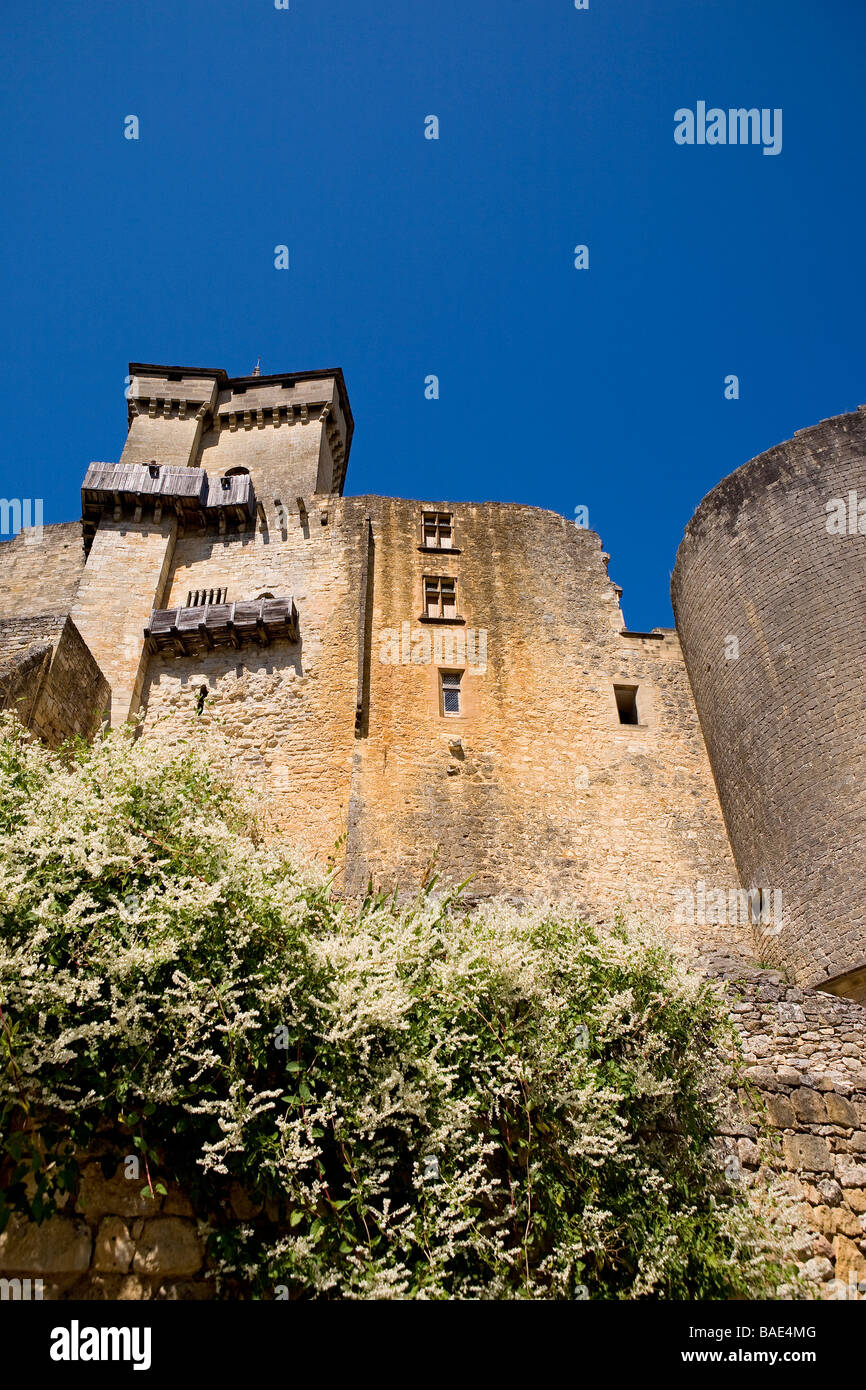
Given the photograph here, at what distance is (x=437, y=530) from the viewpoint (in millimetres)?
17906

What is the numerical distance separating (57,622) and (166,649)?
3145 millimetres

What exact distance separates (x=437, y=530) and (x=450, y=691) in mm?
4070

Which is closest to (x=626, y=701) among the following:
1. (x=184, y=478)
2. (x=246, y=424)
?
(x=184, y=478)

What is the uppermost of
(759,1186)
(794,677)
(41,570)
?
(41,570)

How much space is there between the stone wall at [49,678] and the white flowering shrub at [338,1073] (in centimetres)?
555

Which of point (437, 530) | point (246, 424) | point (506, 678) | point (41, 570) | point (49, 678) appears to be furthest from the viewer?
point (246, 424)

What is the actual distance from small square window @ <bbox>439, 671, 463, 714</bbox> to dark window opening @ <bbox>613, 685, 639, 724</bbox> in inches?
115

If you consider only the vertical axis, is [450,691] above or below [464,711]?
above

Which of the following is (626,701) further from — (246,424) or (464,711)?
(246,424)

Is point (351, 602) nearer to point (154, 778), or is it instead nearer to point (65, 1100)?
point (154, 778)

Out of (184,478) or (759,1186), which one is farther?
(184,478)

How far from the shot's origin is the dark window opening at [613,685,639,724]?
1590 centimetres
